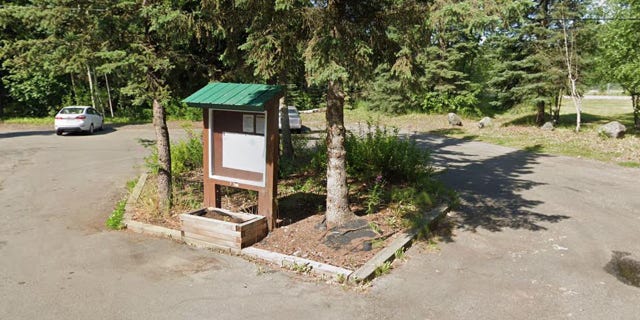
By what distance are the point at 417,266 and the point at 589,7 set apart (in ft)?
67.5

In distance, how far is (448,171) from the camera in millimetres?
12492

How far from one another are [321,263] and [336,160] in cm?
172

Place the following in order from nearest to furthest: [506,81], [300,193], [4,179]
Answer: [300,193] < [4,179] < [506,81]

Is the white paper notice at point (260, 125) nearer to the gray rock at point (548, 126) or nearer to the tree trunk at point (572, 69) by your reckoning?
the tree trunk at point (572, 69)

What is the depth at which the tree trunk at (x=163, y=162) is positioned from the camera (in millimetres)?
8344

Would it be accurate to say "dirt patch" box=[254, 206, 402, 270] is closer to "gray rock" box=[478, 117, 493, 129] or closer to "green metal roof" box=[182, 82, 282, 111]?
"green metal roof" box=[182, 82, 282, 111]

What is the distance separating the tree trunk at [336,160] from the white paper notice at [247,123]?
49.8 inches

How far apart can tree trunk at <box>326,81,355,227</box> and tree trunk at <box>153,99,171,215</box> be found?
3.21m

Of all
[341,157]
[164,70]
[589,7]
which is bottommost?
[341,157]

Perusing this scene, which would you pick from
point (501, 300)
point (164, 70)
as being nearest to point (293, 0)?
point (164, 70)

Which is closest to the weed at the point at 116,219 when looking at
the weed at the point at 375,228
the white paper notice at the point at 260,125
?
the white paper notice at the point at 260,125

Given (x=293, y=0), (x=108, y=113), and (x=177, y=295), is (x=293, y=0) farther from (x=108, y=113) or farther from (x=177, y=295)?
(x=108, y=113)

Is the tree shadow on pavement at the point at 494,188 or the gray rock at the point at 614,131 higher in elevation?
the gray rock at the point at 614,131

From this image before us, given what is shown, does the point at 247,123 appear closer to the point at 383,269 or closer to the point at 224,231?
the point at 224,231
